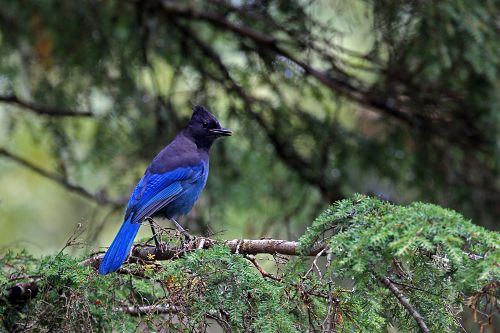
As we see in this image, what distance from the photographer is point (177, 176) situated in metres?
4.96

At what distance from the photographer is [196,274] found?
2.79m

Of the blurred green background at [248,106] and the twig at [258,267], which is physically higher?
the blurred green background at [248,106]

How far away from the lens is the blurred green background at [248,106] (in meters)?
5.50

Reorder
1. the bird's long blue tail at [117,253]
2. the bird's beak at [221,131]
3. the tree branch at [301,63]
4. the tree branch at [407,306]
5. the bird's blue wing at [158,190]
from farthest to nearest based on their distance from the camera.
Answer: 1. the tree branch at [301,63]
2. the bird's beak at [221,131]
3. the bird's blue wing at [158,190]
4. the bird's long blue tail at [117,253]
5. the tree branch at [407,306]

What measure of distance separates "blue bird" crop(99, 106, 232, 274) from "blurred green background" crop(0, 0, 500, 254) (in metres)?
0.43

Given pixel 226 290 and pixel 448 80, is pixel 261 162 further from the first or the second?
pixel 226 290

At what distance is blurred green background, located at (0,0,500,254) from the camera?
217 inches

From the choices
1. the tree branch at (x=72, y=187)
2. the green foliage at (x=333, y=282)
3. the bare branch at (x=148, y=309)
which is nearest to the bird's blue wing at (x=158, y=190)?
the tree branch at (x=72, y=187)

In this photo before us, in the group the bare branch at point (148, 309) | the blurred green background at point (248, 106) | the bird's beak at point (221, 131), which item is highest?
the blurred green background at point (248, 106)

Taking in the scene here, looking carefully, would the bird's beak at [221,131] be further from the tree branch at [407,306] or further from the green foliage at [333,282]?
the tree branch at [407,306]

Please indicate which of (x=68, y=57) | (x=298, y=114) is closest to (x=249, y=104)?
(x=298, y=114)

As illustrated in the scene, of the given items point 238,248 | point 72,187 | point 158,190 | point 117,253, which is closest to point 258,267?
point 238,248

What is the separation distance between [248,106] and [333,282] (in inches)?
125

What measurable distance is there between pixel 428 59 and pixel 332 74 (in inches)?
38.7
